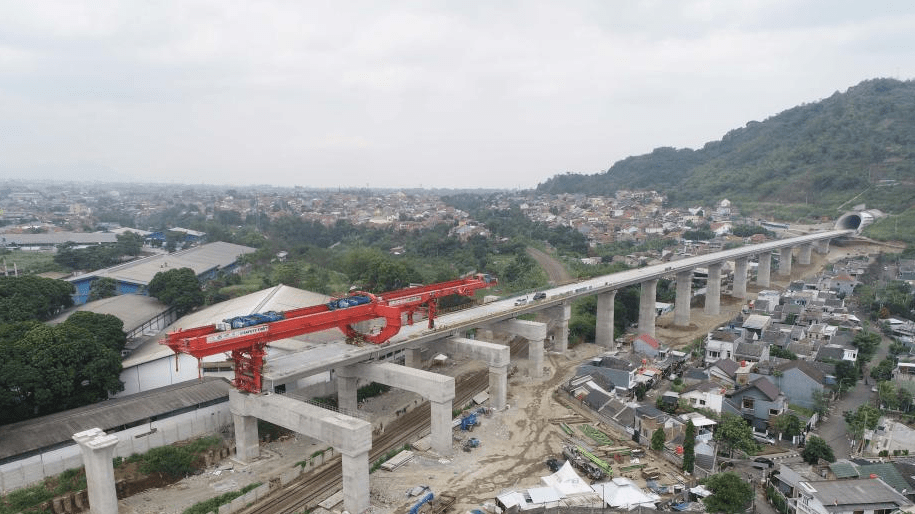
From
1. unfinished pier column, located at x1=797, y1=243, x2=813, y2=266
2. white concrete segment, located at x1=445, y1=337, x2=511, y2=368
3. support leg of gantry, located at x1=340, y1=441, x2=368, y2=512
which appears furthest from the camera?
unfinished pier column, located at x1=797, y1=243, x2=813, y2=266

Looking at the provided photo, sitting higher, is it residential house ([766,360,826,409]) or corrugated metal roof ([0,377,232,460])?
corrugated metal roof ([0,377,232,460])

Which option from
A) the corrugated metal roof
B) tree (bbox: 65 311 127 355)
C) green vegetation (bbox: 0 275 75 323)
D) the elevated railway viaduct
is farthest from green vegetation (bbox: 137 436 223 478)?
green vegetation (bbox: 0 275 75 323)

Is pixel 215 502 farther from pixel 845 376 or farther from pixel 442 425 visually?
pixel 845 376

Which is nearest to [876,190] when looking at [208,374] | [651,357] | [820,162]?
[820,162]

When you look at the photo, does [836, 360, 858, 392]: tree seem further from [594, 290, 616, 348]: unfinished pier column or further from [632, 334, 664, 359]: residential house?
[594, 290, 616, 348]: unfinished pier column

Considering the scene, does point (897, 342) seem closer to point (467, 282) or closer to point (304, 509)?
point (467, 282)

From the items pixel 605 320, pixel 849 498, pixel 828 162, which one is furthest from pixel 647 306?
pixel 828 162
